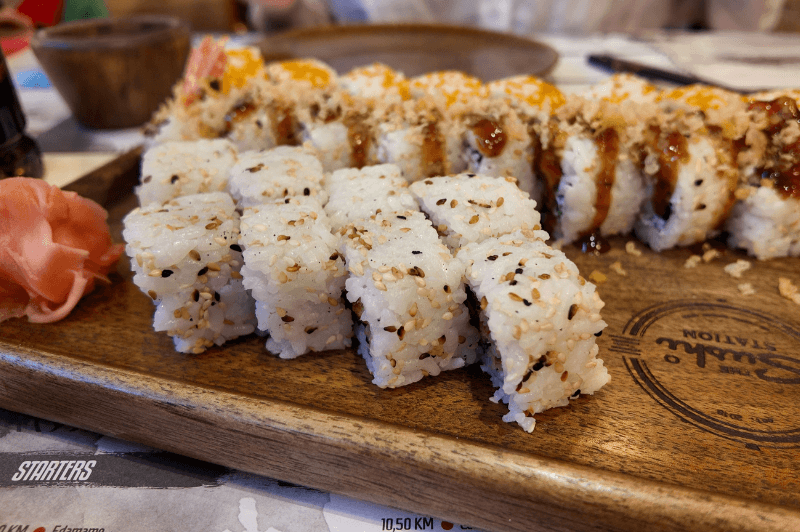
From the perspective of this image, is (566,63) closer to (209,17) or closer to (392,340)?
(392,340)

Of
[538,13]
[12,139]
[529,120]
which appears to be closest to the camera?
[529,120]

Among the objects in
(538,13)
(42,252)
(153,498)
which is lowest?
(153,498)

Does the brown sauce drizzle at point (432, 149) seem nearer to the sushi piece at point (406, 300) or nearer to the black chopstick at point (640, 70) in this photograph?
the sushi piece at point (406, 300)

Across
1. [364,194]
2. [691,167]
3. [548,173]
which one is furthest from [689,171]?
[364,194]

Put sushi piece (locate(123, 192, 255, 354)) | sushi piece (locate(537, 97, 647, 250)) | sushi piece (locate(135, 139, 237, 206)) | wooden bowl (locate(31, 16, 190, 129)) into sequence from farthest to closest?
1. wooden bowl (locate(31, 16, 190, 129))
2. sushi piece (locate(537, 97, 647, 250))
3. sushi piece (locate(135, 139, 237, 206))
4. sushi piece (locate(123, 192, 255, 354))

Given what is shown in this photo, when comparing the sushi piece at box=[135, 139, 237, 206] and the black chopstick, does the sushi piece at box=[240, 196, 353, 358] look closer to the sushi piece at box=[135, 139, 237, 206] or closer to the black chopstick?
the sushi piece at box=[135, 139, 237, 206]

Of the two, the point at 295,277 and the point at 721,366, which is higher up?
→ the point at 295,277

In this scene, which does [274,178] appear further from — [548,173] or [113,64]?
[113,64]

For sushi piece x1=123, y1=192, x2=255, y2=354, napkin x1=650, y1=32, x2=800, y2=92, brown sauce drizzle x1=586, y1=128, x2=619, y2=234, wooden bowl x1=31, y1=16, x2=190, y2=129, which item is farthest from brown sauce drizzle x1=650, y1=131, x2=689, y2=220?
wooden bowl x1=31, y1=16, x2=190, y2=129

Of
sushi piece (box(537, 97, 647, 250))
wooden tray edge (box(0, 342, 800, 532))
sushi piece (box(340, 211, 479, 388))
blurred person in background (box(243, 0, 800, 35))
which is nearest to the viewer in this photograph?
wooden tray edge (box(0, 342, 800, 532))
